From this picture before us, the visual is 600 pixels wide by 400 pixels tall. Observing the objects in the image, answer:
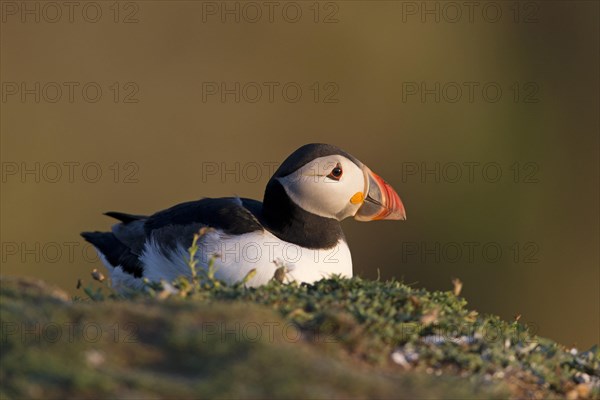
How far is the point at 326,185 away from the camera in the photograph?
6820mm

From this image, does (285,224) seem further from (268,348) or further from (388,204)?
(268,348)

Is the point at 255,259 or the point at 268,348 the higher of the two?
the point at 268,348

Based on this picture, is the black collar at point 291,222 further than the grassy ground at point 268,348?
Yes

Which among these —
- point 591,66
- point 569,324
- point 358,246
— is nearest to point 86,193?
point 358,246

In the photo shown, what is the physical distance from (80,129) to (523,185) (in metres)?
6.62

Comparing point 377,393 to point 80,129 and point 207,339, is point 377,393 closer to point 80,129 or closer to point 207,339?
point 207,339

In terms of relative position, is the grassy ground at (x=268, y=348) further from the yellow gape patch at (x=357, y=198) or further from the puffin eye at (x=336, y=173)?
the yellow gape patch at (x=357, y=198)

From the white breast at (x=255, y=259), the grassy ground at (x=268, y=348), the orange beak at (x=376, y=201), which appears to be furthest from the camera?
the orange beak at (x=376, y=201)

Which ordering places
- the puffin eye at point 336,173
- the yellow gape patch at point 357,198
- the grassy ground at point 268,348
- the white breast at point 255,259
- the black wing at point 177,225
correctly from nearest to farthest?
the grassy ground at point 268,348, the white breast at point 255,259, the black wing at point 177,225, the puffin eye at point 336,173, the yellow gape patch at point 357,198

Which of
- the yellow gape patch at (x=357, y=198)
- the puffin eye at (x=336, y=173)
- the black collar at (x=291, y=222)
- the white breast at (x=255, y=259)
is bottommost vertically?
the white breast at (x=255, y=259)

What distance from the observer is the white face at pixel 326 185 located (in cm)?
679

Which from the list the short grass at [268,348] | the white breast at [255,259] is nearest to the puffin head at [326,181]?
the white breast at [255,259]

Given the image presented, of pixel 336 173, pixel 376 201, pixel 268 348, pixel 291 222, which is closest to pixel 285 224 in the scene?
pixel 291 222

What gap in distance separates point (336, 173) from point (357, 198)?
0.27 m
